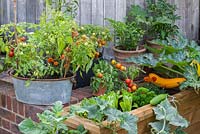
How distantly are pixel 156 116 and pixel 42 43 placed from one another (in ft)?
2.97

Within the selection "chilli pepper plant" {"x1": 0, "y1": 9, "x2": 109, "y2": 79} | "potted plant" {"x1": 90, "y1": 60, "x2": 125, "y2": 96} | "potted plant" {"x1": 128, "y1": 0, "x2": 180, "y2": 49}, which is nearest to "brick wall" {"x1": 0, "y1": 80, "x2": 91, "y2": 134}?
"potted plant" {"x1": 90, "y1": 60, "x2": 125, "y2": 96}

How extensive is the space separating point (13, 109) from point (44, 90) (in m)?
0.38

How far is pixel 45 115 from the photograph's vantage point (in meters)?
2.38

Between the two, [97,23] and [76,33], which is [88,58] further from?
[97,23]

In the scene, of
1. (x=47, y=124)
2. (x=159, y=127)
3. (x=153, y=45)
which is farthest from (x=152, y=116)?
(x=153, y=45)

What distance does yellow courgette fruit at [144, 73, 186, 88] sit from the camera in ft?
10.4

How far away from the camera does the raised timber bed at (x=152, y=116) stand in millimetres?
2492

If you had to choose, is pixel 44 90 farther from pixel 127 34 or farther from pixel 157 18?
pixel 157 18

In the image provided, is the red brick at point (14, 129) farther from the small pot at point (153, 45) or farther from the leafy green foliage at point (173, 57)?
the small pot at point (153, 45)

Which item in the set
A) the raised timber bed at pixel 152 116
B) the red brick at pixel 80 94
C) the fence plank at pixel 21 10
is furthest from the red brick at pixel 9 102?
the fence plank at pixel 21 10

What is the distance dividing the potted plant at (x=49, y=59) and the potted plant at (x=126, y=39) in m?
0.32

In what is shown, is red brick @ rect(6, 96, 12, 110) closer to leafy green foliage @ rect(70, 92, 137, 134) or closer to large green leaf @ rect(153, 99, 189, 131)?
leafy green foliage @ rect(70, 92, 137, 134)

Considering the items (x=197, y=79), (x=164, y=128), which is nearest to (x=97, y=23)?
(x=197, y=79)

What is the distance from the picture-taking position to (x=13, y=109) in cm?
328
